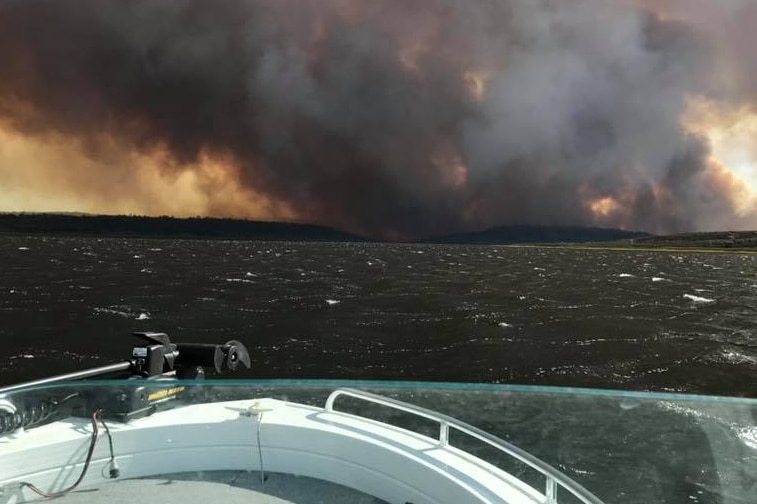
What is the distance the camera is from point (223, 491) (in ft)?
14.3

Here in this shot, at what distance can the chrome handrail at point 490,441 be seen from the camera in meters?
3.08

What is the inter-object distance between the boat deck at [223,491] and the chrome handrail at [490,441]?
642mm

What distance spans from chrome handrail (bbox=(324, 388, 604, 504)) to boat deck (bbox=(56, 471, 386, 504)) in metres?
0.64

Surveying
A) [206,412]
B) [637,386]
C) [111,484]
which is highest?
[206,412]

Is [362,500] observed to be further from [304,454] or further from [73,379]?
[73,379]

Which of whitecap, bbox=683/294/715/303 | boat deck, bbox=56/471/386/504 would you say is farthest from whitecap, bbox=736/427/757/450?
whitecap, bbox=683/294/715/303

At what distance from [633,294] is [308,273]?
31.4 metres

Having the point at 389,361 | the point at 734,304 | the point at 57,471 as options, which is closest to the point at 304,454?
the point at 57,471

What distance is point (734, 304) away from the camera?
38.9 m

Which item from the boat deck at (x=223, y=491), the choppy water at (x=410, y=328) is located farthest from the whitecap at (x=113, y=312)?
the boat deck at (x=223, y=491)

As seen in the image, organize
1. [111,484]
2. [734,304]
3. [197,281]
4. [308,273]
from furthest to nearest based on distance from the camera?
[308,273] < [197,281] < [734,304] < [111,484]

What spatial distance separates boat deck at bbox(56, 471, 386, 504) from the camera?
13.9ft

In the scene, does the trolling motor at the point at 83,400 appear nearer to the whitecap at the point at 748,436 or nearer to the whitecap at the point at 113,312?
the whitecap at the point at 748,436

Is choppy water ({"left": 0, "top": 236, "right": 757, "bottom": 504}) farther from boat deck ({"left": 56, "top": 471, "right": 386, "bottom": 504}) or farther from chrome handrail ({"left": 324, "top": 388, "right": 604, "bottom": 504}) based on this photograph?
boat deck ({"left": 56, "top": 471, "right": 386, "bottom": 504})
